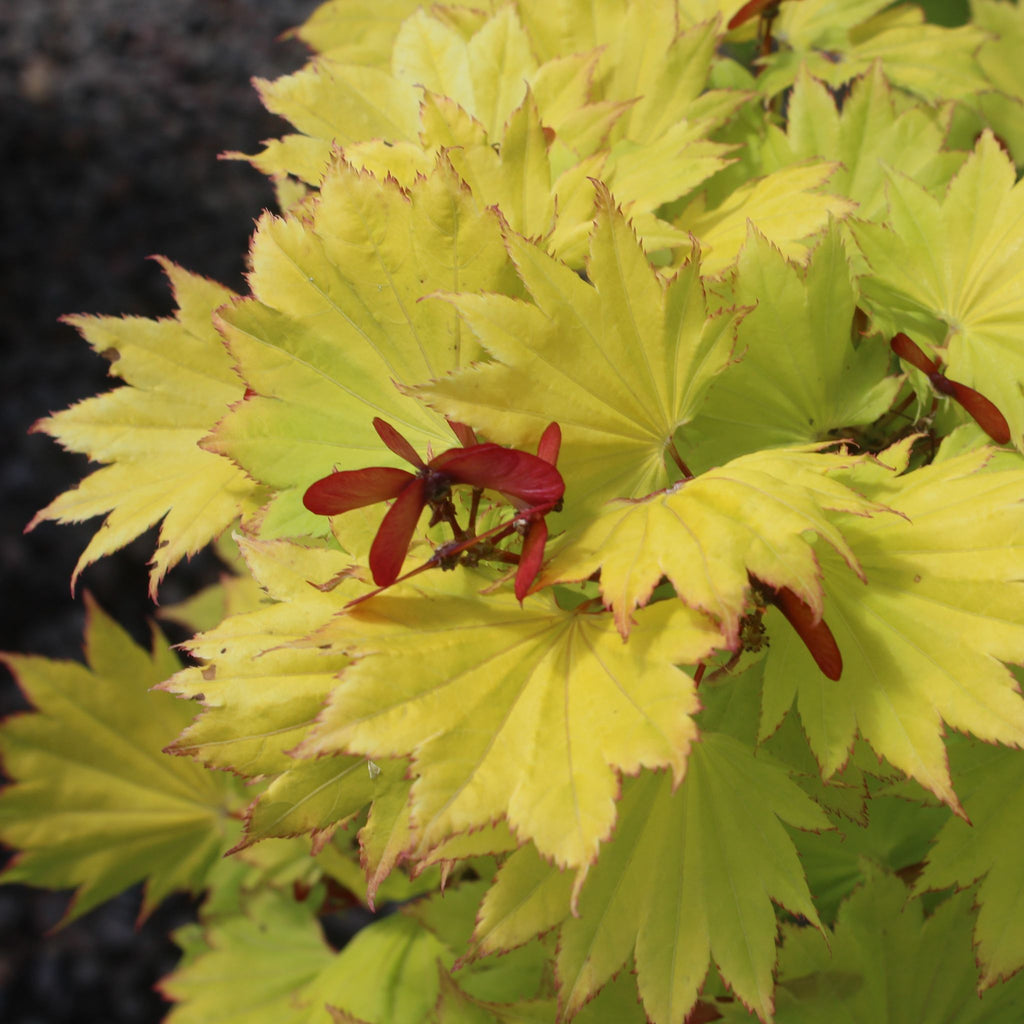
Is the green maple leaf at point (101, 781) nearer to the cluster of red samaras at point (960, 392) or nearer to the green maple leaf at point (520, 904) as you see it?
the green maple leaf at point (520, 904)

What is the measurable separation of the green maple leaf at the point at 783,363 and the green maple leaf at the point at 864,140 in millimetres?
228

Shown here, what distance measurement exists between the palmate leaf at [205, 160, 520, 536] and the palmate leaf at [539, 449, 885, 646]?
19 cm

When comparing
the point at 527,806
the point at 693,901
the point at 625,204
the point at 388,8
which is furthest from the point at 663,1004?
the point at 388,8

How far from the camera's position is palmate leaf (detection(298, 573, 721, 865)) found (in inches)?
20.7

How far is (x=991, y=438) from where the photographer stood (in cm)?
69

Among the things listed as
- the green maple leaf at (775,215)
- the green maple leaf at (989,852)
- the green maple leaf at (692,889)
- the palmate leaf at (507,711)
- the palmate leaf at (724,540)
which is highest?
the green maple leaf at (775,215)

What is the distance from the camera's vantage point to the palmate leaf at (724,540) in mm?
517

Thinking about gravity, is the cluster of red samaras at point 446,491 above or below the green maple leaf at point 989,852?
above

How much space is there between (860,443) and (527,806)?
478 millimetres

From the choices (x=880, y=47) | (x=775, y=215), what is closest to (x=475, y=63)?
(x=775, y=215)

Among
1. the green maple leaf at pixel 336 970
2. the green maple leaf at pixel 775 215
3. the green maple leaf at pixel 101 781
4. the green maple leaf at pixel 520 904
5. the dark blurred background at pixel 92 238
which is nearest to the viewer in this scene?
the green maple leaf at pixel 520 904

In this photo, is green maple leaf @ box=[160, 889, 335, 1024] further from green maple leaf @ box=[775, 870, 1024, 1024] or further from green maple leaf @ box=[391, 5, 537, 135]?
green maple leaf @ box=[391, 5, 537, 135]

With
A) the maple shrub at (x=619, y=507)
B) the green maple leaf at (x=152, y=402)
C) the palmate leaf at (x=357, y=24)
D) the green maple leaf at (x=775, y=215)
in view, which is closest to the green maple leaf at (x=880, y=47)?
the maple shrub at (x=619, y=507)

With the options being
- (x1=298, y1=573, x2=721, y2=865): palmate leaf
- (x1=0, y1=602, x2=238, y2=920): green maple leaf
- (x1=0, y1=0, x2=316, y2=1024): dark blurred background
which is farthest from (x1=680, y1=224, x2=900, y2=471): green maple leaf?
(x1=0, y1=0, x2=316, y2=1024): dark blurred background
